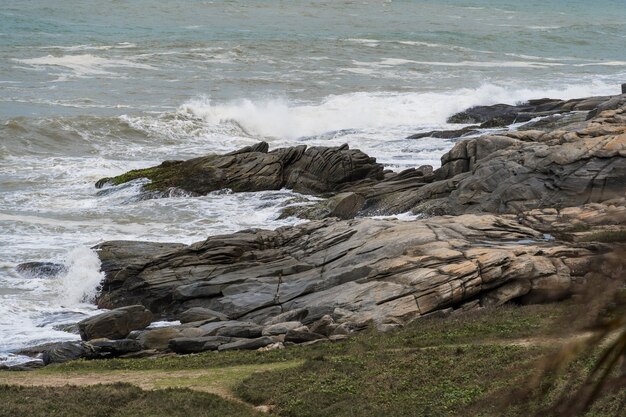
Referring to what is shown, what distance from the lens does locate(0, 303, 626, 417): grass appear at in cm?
1445

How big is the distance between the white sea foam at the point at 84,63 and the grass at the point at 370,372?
45170 mm

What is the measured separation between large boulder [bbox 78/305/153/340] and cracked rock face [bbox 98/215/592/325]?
4.03ft

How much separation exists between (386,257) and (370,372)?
5.74m

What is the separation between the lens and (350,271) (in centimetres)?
2159

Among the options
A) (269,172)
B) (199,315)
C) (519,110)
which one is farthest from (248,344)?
(519,110)

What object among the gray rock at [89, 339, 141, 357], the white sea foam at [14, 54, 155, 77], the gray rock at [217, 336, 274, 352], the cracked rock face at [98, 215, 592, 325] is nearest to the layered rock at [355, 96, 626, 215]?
the cracked rock face at [98, 215, 592, 325]

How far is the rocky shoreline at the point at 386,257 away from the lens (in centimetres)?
1984

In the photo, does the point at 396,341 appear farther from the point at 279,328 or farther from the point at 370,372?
the point at 279,328

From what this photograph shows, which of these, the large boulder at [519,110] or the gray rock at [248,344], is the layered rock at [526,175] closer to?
the gray rock at [248,344]

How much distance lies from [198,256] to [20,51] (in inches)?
1818

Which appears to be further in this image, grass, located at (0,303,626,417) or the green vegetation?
the green vegetation

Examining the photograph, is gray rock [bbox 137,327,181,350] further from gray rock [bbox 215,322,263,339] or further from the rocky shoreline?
gray rock [bbox 215,322,263,339]

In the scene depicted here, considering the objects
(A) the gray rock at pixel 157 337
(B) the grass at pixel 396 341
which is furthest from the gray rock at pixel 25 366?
(A) the gray rock at pixel 157 337

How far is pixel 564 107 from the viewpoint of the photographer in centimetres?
4400
